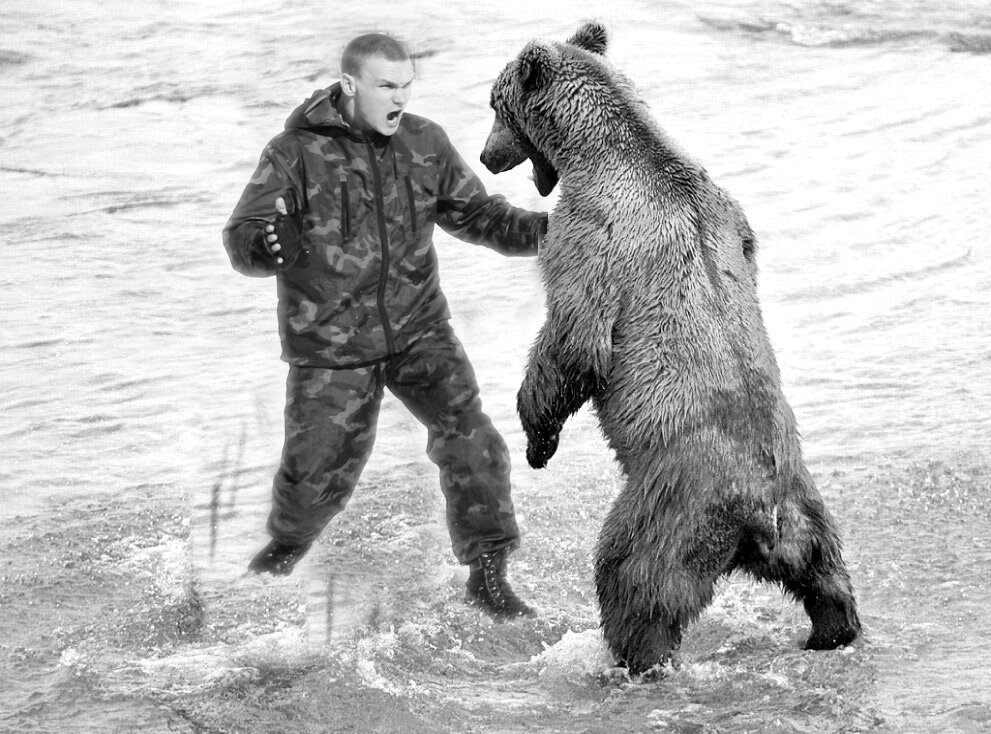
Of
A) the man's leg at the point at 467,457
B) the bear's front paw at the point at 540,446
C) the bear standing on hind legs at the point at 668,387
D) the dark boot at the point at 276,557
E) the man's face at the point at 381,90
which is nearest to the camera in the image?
the bear standing on hind legs at the point at 668,387

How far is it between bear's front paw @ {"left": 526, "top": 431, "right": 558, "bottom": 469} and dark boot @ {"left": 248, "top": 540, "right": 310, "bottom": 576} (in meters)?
1.13

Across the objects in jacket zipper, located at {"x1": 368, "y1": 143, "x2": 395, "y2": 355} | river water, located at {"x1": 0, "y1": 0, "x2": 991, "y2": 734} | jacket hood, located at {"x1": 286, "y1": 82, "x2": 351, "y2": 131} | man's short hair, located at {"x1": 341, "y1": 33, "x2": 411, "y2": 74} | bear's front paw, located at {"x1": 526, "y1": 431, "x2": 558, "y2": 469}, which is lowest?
river water, located at {"x1": 0, "y1": 0, "x2": 991, "y2": 734}

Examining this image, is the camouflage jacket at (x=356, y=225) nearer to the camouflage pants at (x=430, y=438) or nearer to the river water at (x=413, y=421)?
the camouflage pants at (x=430, y=438)

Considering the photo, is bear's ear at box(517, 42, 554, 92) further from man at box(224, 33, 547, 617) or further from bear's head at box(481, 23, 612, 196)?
man at box(224, 33, 547, 617)

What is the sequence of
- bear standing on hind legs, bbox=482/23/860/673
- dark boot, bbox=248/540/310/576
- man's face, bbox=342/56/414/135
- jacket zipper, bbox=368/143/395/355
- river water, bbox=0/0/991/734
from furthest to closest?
dark boot, bbox=248/540/310/576, jacket zipper, bbox=368/143/395/355, man's face, bbox=342/56/414/135, river water, bbox=0/0/991/734, bear standing on hind legs, bbox=482/23/860/673

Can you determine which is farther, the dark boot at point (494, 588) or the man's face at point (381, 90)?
the dark boot at point (494, 588)

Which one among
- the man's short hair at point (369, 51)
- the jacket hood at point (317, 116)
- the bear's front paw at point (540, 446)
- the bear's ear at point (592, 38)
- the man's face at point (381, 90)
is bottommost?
the bear's front paw at point (540, 446)

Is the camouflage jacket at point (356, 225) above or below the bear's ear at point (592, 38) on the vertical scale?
below

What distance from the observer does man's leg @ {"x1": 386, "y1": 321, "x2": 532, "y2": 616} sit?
5656 mm

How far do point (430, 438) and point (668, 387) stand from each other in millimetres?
1245

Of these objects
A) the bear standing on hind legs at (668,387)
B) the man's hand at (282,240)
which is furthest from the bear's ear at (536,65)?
the man's hand at (282,240)

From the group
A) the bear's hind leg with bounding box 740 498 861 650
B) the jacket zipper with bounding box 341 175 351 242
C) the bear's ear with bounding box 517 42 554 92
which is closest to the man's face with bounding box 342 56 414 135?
the jacket zipper with bounding box 341 175 351 242

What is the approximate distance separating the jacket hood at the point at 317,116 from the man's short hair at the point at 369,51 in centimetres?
13

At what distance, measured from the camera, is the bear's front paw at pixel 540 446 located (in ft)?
17.0
